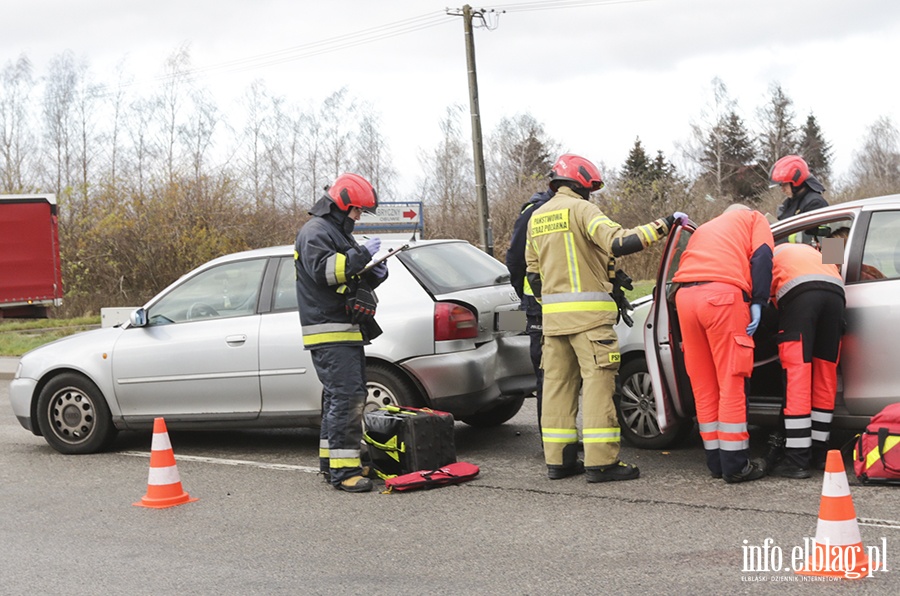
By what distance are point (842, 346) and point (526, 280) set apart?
2.15 metres

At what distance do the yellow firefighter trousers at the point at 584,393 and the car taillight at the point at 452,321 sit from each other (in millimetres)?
843

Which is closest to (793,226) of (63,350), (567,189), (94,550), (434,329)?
(567,189)

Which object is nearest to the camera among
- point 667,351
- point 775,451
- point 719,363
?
point 719,363

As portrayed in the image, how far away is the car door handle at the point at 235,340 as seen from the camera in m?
7.52

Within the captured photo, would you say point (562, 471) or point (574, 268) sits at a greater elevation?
point (574, 268)

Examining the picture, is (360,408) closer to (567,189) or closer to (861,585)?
(567,189)

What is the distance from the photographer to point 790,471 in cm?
607

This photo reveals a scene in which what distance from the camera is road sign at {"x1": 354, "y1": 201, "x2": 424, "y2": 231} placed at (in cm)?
2156

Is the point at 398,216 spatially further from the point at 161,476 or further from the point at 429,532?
the point at 429,532

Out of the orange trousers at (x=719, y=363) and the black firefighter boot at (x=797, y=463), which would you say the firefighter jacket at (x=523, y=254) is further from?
the black firefighter boot at (x=797, y=463)

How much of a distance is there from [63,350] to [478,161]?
1667 cm

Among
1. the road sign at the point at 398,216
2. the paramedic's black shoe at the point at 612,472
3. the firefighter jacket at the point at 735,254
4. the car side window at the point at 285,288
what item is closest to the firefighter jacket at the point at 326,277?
the car side window at the point at 285,288

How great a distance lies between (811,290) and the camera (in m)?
5.96

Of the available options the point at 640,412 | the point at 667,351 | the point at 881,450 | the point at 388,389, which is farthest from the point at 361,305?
the point at 881,450
